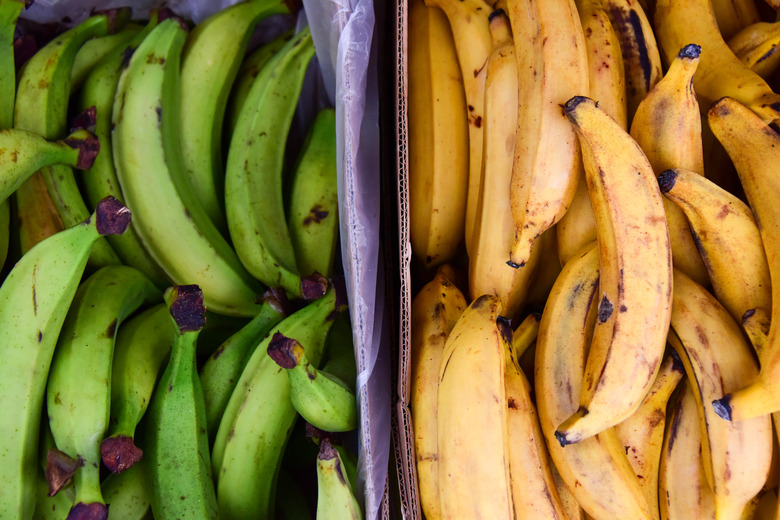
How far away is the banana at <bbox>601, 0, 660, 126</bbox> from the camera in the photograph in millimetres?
823

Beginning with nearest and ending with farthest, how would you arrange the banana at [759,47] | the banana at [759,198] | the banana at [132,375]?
the banana at [759,198] → the banana at [132,375] → the banana at [759,47]

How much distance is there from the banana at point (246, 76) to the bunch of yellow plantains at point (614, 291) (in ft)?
1.74

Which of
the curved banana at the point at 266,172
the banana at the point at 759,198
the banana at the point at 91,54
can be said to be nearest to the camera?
the banana at the point at 759,198

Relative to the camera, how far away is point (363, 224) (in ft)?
2.77

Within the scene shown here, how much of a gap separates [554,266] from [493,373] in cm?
27

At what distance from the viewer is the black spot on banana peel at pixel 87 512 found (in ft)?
2.23

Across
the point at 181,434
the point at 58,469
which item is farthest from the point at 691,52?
the point at 58,469

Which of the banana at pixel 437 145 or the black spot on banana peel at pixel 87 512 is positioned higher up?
the banana at pixel 437 145

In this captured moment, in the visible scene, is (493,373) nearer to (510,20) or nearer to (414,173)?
(414,173)

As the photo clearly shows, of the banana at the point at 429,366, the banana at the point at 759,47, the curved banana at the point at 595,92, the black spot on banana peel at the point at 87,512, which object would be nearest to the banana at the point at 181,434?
the black spot on banana peel at the point at 87,512

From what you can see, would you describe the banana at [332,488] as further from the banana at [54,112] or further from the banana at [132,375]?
the banana at [54,112]

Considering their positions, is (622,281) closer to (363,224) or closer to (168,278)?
(363,224)

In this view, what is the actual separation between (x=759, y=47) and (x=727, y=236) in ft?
1.13

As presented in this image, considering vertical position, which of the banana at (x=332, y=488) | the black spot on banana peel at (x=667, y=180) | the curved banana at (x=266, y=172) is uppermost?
the black spot on banana peel at (x=667, y=180)
